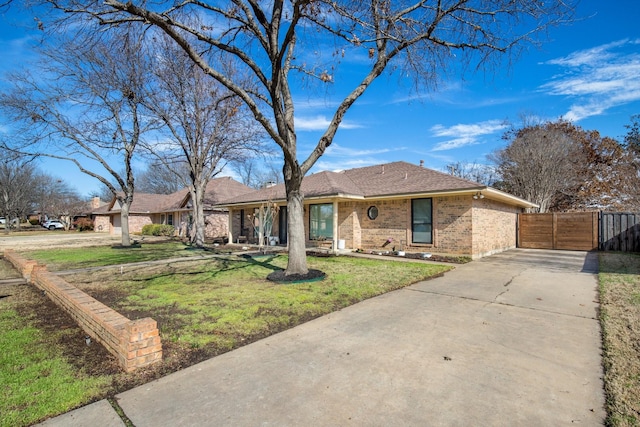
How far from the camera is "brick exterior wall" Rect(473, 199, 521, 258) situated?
38.6 ft

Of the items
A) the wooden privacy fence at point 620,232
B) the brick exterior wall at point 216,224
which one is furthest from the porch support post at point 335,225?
the brick exterior wall at point 216,224

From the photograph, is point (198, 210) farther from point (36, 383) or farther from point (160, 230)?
point (36, 383)

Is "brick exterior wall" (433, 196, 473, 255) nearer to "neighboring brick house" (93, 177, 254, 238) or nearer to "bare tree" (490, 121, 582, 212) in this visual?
"bare tree" (490, 121, 582, 212)

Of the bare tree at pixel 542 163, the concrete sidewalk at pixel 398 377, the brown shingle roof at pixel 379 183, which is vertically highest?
the bare tree at pixel 542 163

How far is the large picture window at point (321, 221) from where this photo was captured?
15383mm

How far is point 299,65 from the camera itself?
8219 mm

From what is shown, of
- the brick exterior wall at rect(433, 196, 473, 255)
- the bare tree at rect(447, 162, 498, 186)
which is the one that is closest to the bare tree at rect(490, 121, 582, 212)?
the bare tree at rect(447, 162, 498, 186)

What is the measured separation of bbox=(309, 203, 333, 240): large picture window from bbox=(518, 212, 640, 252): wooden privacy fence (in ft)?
33.4

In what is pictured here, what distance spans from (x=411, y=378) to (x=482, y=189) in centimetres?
908

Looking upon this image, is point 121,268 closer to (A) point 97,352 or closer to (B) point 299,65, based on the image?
(A) point 97,352

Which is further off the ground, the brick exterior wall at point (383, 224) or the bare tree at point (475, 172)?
the bare tree at point (475, 172)

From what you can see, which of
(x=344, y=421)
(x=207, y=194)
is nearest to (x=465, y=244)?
(x=344, y=421)

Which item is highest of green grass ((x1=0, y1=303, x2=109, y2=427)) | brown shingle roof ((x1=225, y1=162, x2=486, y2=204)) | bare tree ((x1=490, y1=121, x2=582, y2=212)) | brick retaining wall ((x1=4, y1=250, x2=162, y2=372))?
bare tree ((x1=490, y1=121, x2=582, y2=212))

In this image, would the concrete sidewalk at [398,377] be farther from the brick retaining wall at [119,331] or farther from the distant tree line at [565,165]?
the distant tree line at [565,165]
